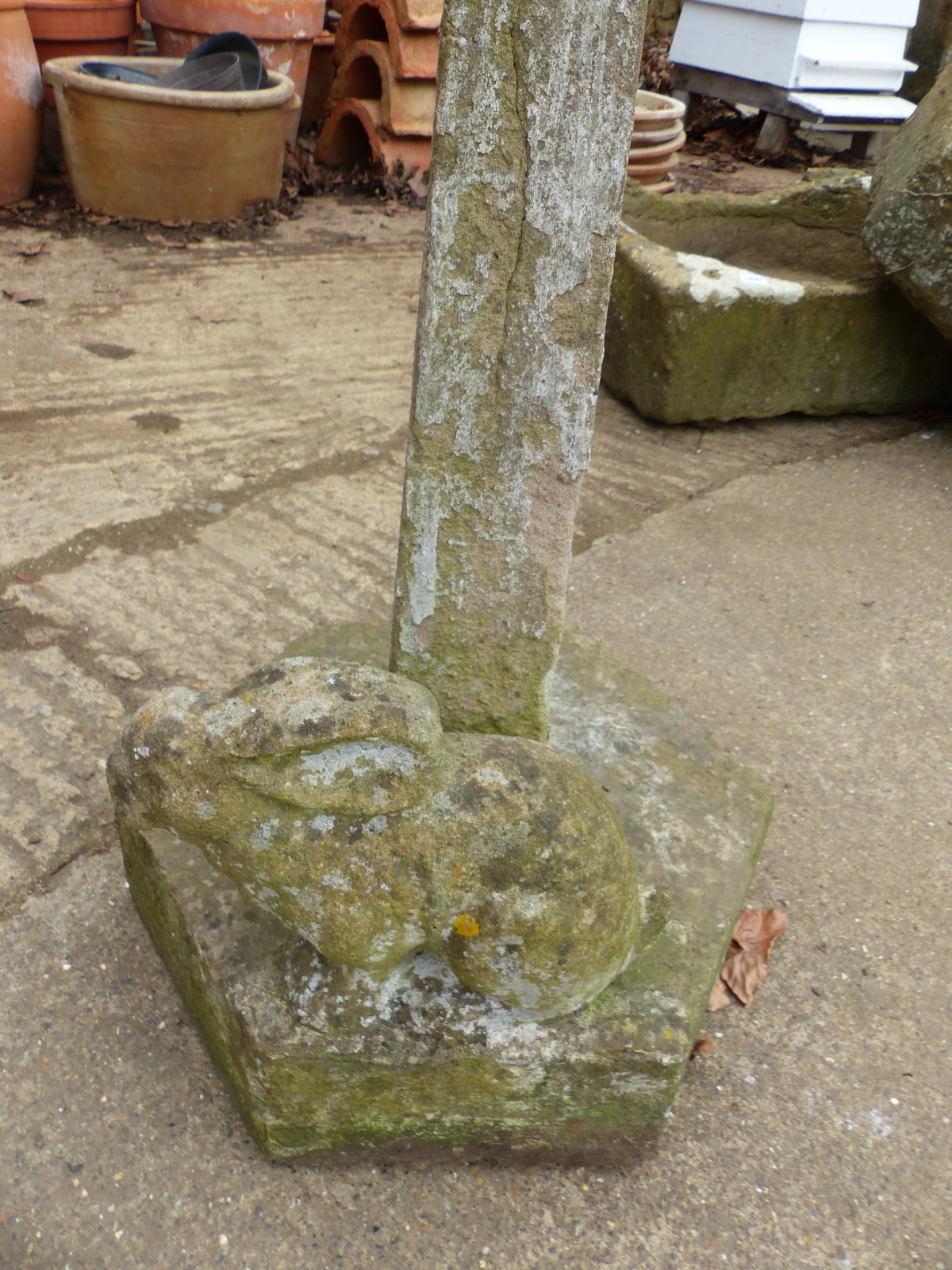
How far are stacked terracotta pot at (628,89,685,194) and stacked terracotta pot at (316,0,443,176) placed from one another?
1247 millimetres

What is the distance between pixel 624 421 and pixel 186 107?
9.58ft

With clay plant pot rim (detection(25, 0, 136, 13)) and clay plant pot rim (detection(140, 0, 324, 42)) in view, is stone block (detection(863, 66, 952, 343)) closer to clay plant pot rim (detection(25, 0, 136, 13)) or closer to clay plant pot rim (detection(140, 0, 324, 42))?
clay plant pot rim (detection(140, 0, 324, 42))

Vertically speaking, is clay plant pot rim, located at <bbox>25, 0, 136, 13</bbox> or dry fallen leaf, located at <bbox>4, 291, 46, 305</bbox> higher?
clay plant pot rim, located at <bbox>25, 0, 136, 13</bbox>

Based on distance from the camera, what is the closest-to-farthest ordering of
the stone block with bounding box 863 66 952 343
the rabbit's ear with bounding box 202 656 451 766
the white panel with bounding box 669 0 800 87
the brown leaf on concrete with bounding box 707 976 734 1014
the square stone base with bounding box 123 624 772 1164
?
the rabbit's ear with bounding box 202 656 451 766 < the square stone base with bounding box 123 624 772 1164 < the brown leaf on concrete with bounding box 707 976 734 1014 < the stone block with bounding box 863 66 952 343 < the white panel with bounding box 669 0 800 87

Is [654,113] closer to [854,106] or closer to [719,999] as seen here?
[854,106]

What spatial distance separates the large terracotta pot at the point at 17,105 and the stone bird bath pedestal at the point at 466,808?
194 inches

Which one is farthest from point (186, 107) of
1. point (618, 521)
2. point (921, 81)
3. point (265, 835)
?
point (921, 81)

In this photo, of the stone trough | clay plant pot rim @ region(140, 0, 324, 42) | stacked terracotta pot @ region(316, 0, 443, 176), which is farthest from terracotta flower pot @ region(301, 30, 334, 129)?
the stone trough

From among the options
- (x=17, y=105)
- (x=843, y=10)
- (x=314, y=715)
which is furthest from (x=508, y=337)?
(x=843, y=10)

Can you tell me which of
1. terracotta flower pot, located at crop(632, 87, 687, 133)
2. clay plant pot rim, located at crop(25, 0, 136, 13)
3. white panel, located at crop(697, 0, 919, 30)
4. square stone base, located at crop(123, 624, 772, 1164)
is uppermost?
white panel, located at crop(697, 0, 919, 30)

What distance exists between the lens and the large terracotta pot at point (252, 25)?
6047 mm

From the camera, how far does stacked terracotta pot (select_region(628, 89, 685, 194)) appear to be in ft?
20.4

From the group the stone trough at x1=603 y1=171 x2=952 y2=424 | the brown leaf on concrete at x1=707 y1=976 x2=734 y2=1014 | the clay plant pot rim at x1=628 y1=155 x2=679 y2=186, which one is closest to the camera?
the brown leaf on concrete at x1=707 y1=976 x2=734 y2=1014

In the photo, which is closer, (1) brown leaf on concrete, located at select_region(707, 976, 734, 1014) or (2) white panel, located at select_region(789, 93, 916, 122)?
(1) brown leaf on concrete, located at select_region(707, 976, 734, 1014)
